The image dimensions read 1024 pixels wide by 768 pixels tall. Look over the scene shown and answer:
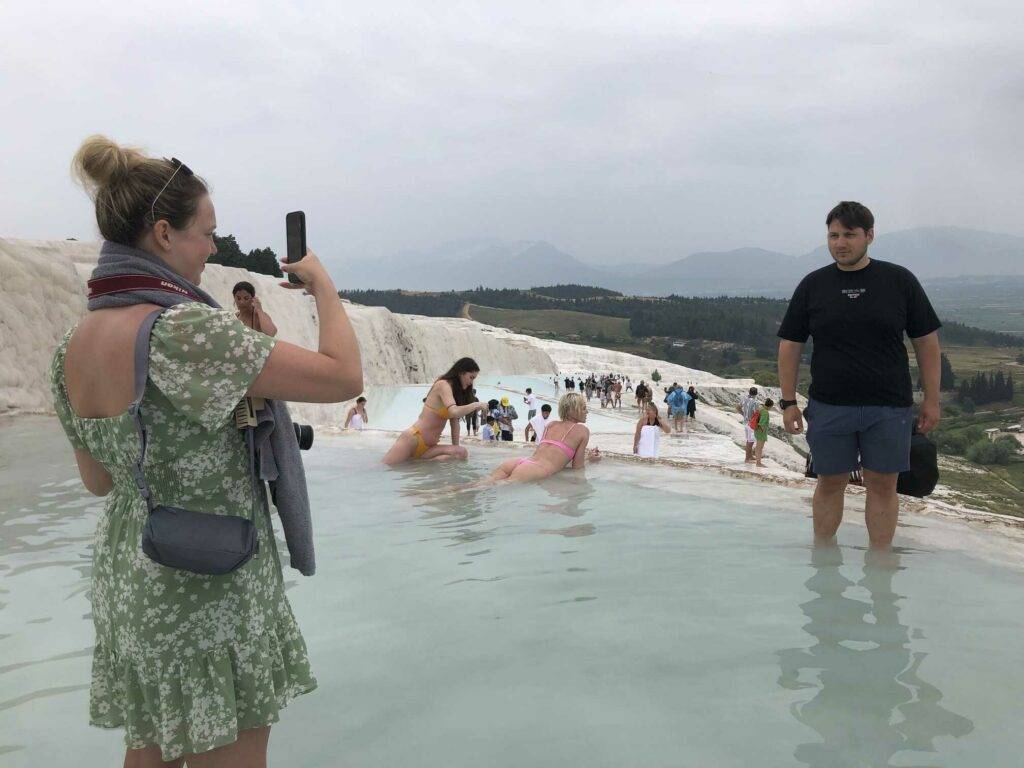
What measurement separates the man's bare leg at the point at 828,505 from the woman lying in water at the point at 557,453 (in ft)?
8.26

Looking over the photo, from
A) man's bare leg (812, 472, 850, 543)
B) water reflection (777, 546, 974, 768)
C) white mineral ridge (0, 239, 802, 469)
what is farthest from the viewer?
white mineral ridge (0, 239, 802, 469)

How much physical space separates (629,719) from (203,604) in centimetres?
154

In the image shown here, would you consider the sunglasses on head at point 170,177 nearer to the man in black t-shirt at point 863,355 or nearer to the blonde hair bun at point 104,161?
the blonde hair bun at point 104,161

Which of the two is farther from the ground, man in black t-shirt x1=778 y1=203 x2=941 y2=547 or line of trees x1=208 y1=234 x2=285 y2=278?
line of trees x1=208 y1=234 x2=285 y2=278

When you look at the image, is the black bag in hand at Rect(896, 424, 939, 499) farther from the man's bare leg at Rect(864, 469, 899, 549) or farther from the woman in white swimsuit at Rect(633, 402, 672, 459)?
the woman in white swimsuit at Rect(633, 402, 672, 459)

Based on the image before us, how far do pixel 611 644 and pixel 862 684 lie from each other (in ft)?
2.97

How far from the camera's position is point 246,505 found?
1.69 metres

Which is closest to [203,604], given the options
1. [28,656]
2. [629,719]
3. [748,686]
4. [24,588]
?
[629,719]

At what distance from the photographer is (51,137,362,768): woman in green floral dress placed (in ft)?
4.96

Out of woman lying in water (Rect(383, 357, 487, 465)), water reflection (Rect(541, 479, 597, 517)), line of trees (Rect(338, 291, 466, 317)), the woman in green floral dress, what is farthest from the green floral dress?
line of trees (Rect(338, 291, 466, 317))

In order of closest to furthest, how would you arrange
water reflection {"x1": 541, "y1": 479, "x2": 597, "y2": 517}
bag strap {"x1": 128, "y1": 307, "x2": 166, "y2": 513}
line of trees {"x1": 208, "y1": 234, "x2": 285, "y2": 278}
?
bag strap {"x1": 128, "y1": 307, "x2": 166, "y2": 513}
water reflection {"x1": 541, "y1": 479, "x2": 597, "y2": 517}
line of trees {"x1": 208, "y1": 234, "x2": 285, "y2": 278}

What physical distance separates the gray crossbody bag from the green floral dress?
26 mm

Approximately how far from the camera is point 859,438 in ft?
12.9

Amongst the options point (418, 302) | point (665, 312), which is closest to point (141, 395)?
point (665, 312)
